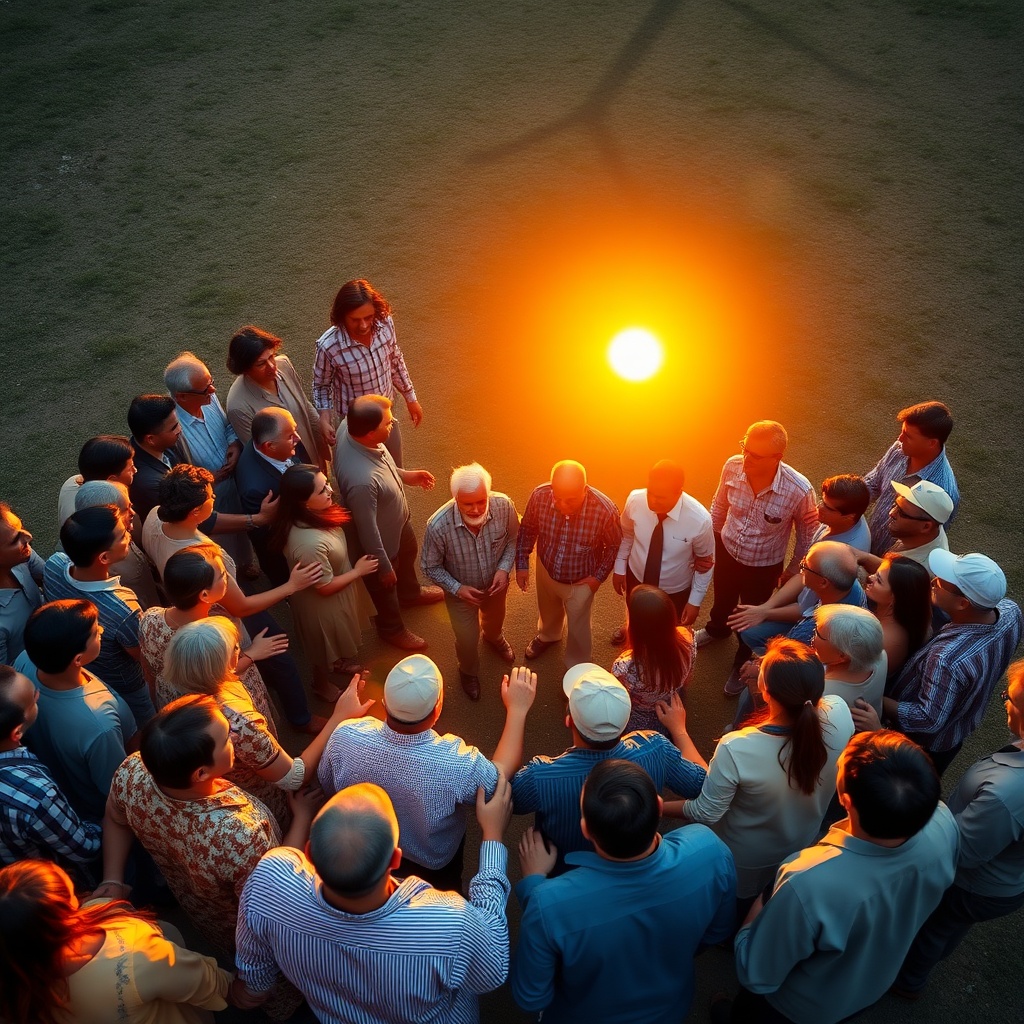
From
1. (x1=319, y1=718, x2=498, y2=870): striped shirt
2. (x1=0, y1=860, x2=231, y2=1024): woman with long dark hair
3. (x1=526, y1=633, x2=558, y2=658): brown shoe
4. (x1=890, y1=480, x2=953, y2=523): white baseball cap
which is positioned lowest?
(x1=526, y1=633, x2=558, y2=658): brown shoe

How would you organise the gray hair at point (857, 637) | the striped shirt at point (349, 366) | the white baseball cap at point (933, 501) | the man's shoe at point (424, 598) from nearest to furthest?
the gray hair at point (857, 637) < the white baseball cap at point (933, 501) < the striped shirt at point (349, 366) < the man's shoe at point (424, 598)

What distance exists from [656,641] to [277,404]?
3.33 meters

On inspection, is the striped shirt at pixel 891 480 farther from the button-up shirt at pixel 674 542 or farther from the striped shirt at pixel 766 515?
the button-up shirt at pixel 674 542

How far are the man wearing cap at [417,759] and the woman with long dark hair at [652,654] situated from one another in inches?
30.7

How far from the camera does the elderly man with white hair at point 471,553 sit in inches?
190

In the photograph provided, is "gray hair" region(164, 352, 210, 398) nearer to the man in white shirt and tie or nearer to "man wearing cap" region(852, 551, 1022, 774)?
the man in white shirt and tie

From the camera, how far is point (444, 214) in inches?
401

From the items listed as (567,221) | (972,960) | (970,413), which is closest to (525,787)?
(972,960)

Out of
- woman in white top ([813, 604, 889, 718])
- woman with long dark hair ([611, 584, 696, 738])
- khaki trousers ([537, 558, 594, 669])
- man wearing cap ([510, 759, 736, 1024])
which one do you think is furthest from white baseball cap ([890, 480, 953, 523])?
man wearing cap ([510, 759, 736, 1024])

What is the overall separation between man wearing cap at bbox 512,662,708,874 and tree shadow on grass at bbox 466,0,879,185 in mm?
8956

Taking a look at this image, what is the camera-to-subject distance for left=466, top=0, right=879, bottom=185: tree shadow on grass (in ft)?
36.4

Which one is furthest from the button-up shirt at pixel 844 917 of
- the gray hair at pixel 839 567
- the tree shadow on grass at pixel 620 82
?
the tree shadow on grass at pixel 620 82

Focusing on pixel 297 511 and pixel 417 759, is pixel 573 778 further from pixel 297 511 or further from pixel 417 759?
pixel 297 511

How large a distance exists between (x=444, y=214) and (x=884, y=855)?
9169mm
